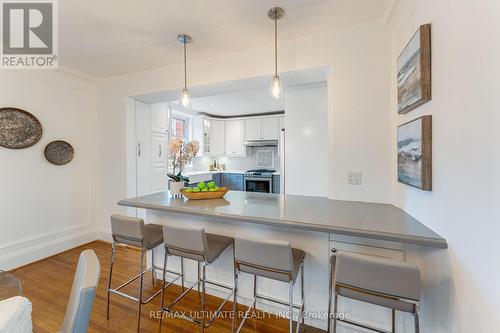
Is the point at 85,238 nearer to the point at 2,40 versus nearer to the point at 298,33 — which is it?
the point at 2,40

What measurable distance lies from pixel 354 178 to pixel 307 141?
3.67 feet

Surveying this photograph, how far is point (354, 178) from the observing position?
79.8 inches

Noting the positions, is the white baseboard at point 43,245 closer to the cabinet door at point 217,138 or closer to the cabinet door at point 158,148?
the cabinet door at point 158,148

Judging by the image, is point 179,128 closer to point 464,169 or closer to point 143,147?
point 143,147

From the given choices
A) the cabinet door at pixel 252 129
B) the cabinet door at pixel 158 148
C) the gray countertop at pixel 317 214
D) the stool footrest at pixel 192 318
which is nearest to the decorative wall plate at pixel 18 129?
the cabinet door at pixel 158 148

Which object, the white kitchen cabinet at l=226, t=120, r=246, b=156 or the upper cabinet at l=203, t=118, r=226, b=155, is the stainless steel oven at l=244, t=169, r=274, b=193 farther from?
the upper cabinet at l=203, t=118, r=226, b=155

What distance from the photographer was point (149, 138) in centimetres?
Answer: 350

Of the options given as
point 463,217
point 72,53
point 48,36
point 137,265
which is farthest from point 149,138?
point 463,217

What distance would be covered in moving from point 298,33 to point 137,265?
3094 mm

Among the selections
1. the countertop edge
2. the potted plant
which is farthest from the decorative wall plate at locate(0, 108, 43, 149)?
the countertop edge

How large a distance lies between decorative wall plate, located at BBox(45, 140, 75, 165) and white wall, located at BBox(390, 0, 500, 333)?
12.9ft

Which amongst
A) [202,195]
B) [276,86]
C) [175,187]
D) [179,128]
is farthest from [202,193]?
[179,128]

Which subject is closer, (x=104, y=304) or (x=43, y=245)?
(x=104, y=304)

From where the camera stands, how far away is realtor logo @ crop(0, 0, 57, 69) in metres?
1.77
